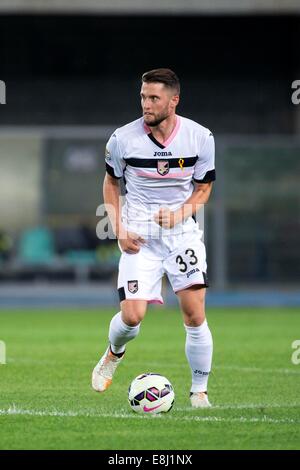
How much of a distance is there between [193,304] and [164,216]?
0.64m

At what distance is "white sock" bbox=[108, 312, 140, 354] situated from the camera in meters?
8.86

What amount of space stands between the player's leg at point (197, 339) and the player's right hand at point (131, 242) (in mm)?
438

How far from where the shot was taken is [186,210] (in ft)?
28.8

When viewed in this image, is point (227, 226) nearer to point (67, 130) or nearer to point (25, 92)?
point (67, 130)

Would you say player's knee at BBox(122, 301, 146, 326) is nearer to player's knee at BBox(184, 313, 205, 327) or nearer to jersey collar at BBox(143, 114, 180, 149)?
player's knee at BBox(184, 313, 205, 327)

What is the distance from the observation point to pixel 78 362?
12234mm

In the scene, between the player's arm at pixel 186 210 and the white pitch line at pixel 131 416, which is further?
the player's arm at pixel 186 210

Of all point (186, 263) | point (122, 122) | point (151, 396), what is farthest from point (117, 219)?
point (122, 122)

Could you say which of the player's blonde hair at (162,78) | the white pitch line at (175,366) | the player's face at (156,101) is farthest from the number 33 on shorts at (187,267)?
the white pitch line at (175,366)

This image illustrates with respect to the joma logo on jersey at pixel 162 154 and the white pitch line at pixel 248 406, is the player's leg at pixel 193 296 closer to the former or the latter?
the white pitch line at pixel 248 406

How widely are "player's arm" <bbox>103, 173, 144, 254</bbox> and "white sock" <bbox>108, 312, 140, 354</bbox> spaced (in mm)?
515

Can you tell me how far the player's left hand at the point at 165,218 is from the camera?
8688 mm

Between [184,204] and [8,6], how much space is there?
56.6 ft
